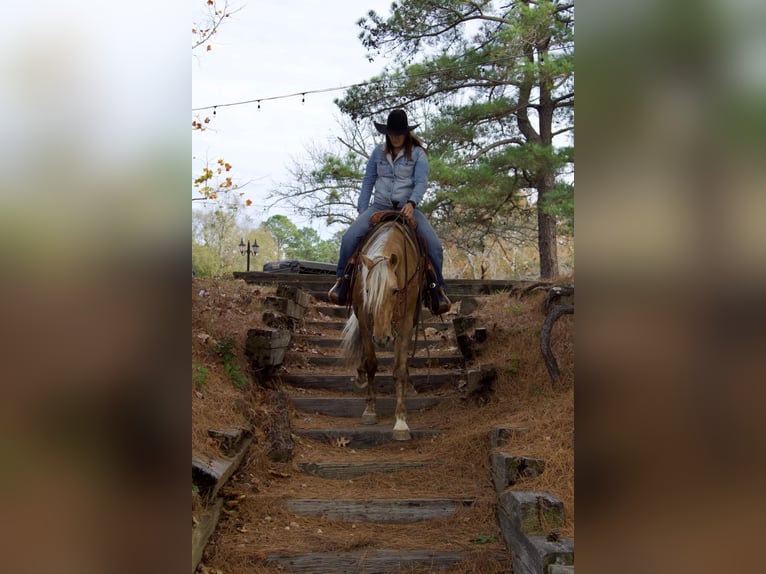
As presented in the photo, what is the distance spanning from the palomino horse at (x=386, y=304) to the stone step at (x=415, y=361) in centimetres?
111

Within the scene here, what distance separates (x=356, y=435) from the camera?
18.9ft

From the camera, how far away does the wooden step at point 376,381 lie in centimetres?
697

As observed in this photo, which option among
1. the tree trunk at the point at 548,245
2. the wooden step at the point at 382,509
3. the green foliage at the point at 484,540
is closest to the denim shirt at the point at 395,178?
the wooden step at the point at 382,509

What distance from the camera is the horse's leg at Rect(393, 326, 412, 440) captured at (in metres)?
5.66

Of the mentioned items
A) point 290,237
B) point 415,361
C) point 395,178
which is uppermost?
point 290,237

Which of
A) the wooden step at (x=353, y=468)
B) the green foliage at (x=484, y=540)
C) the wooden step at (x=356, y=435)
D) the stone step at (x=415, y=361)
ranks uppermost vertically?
the stone step at (x=415, y=361)

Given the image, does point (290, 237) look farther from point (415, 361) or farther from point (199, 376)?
point (199, 376)

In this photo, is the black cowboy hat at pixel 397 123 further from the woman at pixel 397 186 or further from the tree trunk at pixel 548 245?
the tree trunk at pixel 548 245

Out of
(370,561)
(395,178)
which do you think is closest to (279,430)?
(370,561)

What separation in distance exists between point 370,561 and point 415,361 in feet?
12.9

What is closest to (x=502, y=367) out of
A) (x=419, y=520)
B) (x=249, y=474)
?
(x=419, y=520)

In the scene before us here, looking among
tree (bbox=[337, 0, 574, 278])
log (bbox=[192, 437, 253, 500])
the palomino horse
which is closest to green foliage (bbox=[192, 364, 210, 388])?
log (bbox=[192, 437, 253, 500])
